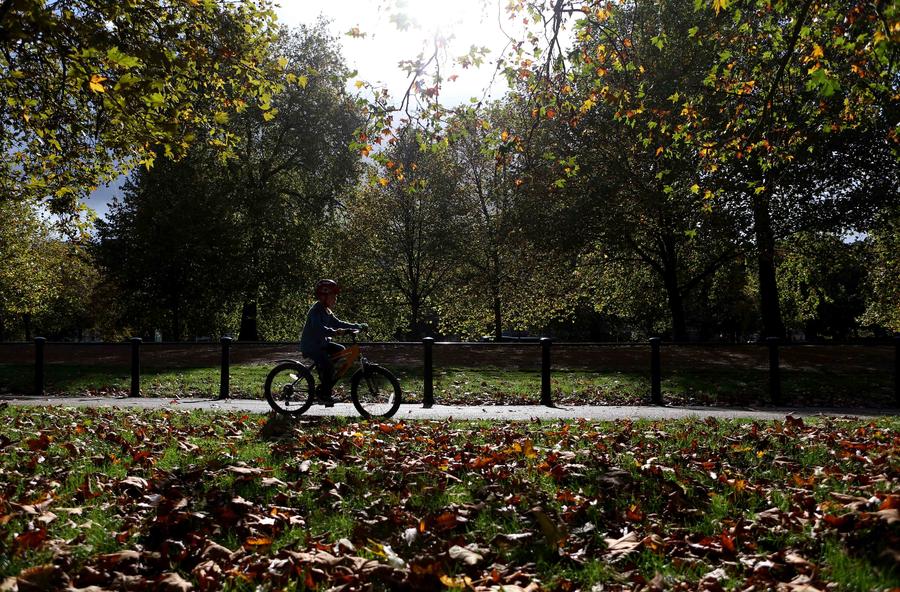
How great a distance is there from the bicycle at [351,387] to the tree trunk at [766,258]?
14192 mm

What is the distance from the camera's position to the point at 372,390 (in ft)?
30.0

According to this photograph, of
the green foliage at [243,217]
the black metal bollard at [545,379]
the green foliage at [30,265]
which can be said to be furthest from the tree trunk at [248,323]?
the black metal bollard at [545,379]

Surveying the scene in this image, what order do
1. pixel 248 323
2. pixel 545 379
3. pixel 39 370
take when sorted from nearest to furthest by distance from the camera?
pixel 545 379 → pixel 39 370 → pixel 248 323

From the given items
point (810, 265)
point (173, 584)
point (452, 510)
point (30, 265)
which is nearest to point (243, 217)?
point (30, 265)

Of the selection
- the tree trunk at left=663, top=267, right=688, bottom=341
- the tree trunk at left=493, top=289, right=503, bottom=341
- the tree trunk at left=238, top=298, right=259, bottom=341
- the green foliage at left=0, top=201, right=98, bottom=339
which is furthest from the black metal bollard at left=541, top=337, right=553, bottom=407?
the green foliage at left=0, top=201, right=98, bottom=339

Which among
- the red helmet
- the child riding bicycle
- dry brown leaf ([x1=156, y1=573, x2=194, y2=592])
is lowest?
dry brown leaf ([x1=156, y1=573, x2=194, y2=592])

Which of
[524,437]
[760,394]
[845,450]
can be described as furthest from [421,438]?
[760,394]

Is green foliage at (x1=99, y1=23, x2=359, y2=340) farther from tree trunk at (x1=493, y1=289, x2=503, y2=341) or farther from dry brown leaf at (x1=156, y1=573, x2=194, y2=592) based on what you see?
dry brown leaf at (x1=156, y1=573, x2=194, y2=592)

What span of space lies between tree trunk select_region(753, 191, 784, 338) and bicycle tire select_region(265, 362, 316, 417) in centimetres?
1486

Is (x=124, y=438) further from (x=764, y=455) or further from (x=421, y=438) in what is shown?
(x=764, y=455)

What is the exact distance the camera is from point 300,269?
28.7m

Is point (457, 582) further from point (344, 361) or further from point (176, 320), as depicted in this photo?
point (176, 320)

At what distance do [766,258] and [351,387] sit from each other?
16856 millimetres

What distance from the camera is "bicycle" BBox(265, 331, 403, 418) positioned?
357 inches
